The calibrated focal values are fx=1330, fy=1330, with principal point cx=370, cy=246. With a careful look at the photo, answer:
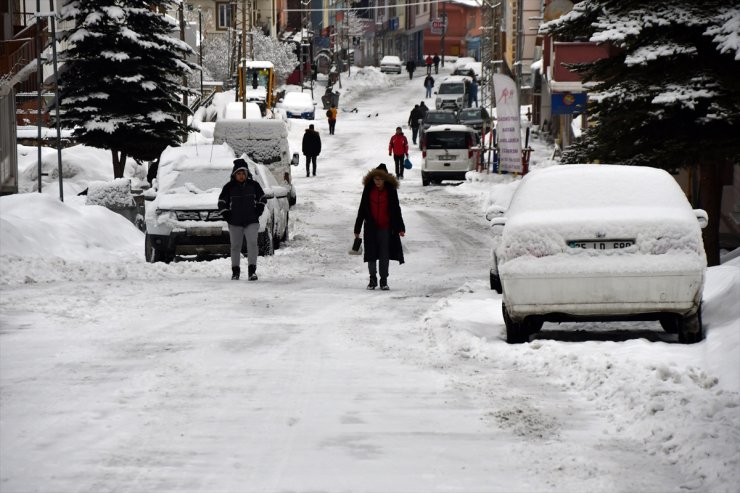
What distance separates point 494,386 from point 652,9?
9474 millimetres

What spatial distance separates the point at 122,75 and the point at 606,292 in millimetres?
27916

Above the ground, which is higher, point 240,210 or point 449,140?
point 240,210

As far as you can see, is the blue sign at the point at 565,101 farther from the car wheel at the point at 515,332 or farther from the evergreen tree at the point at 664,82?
the car wheel at the point at 515,332

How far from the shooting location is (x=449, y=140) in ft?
145

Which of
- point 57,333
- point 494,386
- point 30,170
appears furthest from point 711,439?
point 30,170

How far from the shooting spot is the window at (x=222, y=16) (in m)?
112

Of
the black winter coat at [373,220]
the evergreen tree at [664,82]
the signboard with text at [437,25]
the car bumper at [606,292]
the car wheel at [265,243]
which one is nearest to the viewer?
the car bumper at [606,292]

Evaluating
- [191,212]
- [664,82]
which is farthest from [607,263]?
[191,212]

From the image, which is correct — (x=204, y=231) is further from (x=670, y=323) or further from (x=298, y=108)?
(x=298, y=108)

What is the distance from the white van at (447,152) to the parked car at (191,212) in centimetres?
2195

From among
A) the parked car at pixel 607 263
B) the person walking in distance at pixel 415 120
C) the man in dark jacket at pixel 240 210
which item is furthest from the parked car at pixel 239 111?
the parked car at pixel 607 263

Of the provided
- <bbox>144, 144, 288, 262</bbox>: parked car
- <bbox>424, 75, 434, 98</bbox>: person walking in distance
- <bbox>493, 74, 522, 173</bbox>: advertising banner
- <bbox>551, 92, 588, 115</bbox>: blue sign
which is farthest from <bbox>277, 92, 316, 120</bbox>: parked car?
<bbox>144, 144, 288, 262</bbox>: parked car

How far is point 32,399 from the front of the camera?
8.67m

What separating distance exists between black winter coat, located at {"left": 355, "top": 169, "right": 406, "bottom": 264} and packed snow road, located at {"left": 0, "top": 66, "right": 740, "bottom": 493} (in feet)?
5.00
